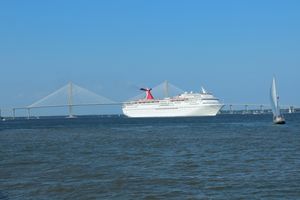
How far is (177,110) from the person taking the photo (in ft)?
401

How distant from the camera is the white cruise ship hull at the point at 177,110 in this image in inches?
4742

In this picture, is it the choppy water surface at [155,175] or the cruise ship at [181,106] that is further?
the cruise ship at [181,106]

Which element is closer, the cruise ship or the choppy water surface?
the choppy water surface

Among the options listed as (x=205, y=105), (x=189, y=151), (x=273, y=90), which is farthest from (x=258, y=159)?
(x=205, y=105)

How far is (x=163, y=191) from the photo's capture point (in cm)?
1534

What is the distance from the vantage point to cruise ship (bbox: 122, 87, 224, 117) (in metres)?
119

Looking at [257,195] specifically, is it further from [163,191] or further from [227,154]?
[227,154]

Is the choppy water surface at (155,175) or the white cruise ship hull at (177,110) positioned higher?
the white cruise ship hull at (177,110)

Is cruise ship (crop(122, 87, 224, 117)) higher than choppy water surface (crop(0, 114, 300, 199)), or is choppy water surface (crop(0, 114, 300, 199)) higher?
cruise ship (crop(122, 87, 224, 117))

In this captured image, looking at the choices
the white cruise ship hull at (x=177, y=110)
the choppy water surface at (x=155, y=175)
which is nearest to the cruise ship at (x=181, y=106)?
the white cruise ship hull at (x=177, y=110)

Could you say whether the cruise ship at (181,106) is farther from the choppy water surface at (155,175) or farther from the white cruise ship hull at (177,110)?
the choppy water surface at (155,175)

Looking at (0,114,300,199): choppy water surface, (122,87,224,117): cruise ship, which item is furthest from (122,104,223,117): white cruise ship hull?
(0,114,300,199): choppy water surface

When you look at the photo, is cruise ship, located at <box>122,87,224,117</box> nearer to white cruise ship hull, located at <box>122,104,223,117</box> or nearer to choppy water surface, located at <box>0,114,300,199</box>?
white cruise ship hull, located at <box>122,104,223,117</box>

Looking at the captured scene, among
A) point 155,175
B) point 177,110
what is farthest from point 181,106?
point 155,175
